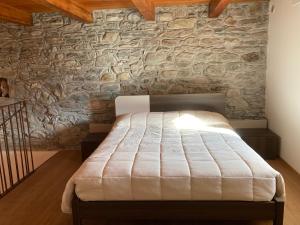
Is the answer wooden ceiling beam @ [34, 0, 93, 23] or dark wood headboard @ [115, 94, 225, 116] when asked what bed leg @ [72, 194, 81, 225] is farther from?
dark wood headboard @ [115, 94, 225, 116]

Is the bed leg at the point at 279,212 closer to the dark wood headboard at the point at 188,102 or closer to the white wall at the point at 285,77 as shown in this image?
the white wall at the point at 285,77

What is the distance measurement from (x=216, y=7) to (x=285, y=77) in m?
1.20

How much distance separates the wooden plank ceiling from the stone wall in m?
0.15

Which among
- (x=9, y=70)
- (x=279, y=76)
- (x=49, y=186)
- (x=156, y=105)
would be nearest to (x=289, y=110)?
(x=279, y=76)

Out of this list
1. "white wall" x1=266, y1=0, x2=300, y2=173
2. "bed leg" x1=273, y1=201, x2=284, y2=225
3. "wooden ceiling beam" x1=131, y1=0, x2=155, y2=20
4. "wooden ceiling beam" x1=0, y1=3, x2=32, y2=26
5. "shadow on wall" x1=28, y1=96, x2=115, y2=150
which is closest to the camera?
"bed leg" x1=273, y1=201, x2=284, y2=225

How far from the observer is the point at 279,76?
365cm

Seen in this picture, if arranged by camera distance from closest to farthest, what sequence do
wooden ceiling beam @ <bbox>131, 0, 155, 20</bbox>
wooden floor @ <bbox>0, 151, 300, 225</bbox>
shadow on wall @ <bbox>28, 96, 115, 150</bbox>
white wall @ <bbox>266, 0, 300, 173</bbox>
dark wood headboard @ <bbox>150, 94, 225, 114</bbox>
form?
wooden floor @ <bbox>0, 151, 300, 225</bbox>
wooden ceiling beam @ <bbox>131, 0, 155, 20</bbox>
white wall @ <bbox>266, 0, 300, 173</bbox>
dark wood headboard @ <bbox>150, 94, 225, 114</bbox>
shadow on wall @ <bbox>28, 96, 115, 150</bbox>

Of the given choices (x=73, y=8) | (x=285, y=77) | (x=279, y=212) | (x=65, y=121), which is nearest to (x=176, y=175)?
(x=279, y=212)

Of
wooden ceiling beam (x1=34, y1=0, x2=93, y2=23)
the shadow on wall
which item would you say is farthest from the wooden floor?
wooden ceiling beam (x1=34, y1=0, x2=93, y2=23)

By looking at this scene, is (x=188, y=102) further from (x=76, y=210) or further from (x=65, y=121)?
(x=76, y=210)

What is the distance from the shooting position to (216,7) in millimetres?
3451

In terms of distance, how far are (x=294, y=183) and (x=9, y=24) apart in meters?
4.34

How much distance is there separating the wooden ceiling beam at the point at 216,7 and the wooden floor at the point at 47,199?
→ 205cm

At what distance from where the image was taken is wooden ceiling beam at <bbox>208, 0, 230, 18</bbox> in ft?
10.6
